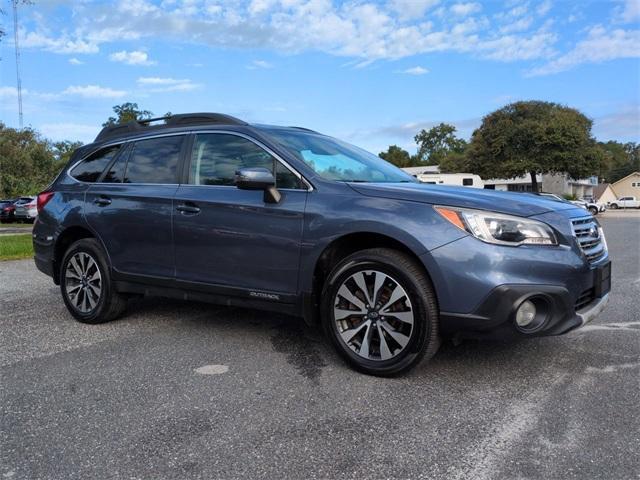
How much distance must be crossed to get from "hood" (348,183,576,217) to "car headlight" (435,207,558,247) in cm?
4

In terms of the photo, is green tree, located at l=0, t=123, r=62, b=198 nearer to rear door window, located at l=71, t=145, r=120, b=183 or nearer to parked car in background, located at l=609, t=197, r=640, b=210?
rear door window, located at l=71, t=145, r=120, b=183

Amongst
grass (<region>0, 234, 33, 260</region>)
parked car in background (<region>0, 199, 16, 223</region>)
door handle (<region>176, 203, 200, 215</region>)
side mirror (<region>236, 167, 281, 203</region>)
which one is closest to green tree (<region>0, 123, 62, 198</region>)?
parked car in background (<region>0, 199, 16, 223</region>)

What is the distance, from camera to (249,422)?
300cm

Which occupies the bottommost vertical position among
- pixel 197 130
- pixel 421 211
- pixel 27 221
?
pixel 27 221

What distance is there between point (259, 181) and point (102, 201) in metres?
1.92

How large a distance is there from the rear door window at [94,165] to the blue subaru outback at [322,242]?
0.01 m

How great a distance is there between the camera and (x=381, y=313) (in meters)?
3.59

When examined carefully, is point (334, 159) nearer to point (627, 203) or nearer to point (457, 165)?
point (457, 165)

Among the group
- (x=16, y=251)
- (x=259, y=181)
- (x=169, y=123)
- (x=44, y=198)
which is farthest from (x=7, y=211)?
(x=259, y=181)

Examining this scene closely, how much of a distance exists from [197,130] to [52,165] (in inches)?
2132

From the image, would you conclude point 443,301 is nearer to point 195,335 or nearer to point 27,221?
point 195,335

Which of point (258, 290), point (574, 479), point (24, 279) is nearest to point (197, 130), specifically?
point (258, 290)

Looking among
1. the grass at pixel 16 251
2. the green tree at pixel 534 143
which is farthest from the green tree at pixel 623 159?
the grass at pixel 16 251

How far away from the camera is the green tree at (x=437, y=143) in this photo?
377ft
